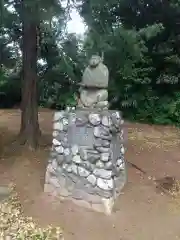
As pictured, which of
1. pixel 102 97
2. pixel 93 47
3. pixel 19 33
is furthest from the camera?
pixel 19 33

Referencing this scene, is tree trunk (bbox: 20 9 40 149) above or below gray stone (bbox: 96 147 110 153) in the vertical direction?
above

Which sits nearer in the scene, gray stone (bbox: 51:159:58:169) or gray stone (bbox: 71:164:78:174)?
gray stone (bbox: 71:164:78:174)

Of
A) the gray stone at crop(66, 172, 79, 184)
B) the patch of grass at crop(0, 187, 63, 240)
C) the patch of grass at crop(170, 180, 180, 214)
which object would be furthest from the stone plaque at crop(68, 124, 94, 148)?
the patch of grass at crop(170, 180, 180, 214)

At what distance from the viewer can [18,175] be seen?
5453mm

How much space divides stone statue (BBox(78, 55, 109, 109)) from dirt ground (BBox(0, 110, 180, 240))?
1366 mm

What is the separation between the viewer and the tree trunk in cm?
615

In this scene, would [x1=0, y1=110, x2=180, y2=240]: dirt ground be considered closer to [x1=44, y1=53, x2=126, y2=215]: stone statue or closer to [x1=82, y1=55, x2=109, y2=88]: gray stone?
[x1=44, y1=53, x2=126, y2=215]: stone statue

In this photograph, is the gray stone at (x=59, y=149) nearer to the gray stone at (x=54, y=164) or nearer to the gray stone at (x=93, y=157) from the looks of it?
the gray stone at (x=54, y=164)

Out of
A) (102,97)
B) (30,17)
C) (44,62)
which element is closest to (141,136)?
(44,62)

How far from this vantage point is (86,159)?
15.4 feet

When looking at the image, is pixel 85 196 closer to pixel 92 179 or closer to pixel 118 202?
pixel 92 179

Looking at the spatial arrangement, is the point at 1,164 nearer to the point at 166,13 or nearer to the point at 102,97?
the point at 102,97

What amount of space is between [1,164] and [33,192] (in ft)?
3.65

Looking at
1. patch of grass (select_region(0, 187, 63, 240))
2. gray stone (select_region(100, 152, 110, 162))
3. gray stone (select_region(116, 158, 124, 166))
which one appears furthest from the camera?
gray stone (select_region(116, 158, 124, 166))
